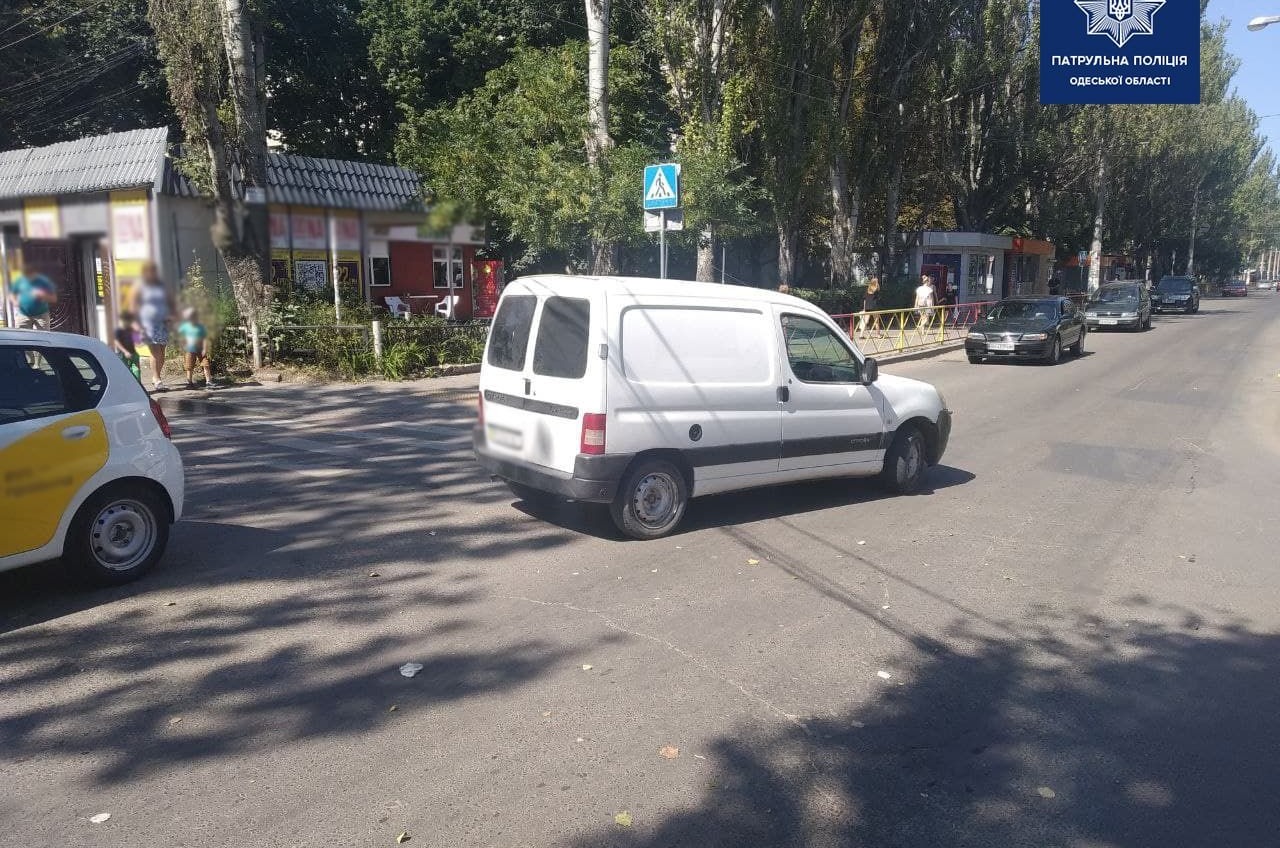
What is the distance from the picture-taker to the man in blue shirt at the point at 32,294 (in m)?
1.33

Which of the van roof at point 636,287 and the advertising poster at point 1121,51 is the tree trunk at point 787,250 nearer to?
the advertising poster at point 1121,51

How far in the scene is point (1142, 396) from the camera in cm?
1605

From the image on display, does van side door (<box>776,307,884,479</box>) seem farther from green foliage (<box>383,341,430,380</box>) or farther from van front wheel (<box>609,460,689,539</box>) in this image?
green foliage (<box>383,341,430,380</box>)

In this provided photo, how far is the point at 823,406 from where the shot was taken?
325 inches

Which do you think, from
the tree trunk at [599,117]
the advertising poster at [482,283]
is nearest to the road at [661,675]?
the advertising poster at [482,283]

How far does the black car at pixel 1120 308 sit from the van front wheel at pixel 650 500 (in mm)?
27206

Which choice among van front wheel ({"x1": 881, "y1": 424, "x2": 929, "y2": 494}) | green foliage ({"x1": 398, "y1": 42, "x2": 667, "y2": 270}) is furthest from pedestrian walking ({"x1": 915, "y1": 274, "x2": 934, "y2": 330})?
van front wheel ({"x1": 881, "y1": 424, "x2": 929, "y2": 494})

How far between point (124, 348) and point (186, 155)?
0.50 m

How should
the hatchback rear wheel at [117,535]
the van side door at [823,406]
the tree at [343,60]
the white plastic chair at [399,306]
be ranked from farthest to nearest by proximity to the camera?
the tree at [343,60] → the van side door at [823,406] → the hatchback rear wheel at [117,535] → the white plastic chair at [399,306]

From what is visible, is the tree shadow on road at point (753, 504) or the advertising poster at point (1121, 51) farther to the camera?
the advertising poster at point (1121, 51)

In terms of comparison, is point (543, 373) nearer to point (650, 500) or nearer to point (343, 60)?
point (650, 500)

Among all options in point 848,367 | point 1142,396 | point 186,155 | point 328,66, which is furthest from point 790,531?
point 328,66

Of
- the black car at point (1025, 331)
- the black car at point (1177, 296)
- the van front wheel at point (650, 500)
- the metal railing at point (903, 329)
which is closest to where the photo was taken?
the van front wheel at point (650, 500)

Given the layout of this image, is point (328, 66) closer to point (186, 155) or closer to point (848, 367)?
point (848, 367)
